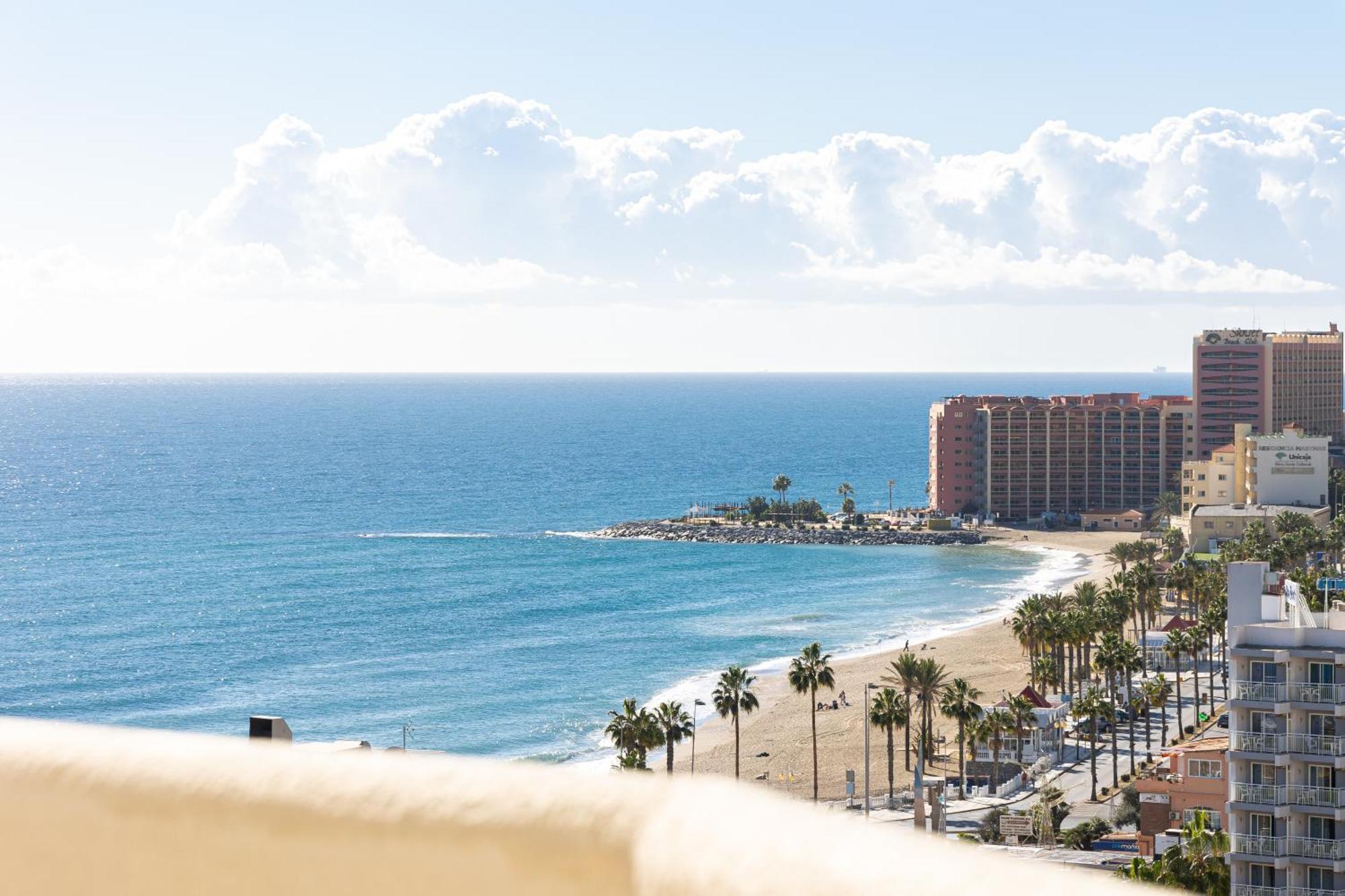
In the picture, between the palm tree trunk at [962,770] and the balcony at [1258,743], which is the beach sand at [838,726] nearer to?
the palm tree trunk at [962,770]

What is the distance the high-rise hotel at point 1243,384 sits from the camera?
155 m

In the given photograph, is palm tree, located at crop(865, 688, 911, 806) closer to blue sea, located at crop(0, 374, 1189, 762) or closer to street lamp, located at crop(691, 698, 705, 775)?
street lamp, located at crop(691, 698, 705, 775)

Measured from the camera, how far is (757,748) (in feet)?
221

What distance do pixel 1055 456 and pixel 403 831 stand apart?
15943 centimetres

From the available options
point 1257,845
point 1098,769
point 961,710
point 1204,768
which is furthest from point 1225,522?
point 1257,845

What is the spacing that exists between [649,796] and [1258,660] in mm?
36737

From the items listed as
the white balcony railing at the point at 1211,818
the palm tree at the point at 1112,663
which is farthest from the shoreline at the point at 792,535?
the white balcony railing at the point at 1211,818

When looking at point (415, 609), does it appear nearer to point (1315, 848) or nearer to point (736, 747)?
point (736, 747)

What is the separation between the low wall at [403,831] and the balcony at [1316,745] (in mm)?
36637

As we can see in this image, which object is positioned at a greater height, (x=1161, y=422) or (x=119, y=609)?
(x=1161, y=422)

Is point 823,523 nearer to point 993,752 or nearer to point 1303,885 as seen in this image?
point 993,752

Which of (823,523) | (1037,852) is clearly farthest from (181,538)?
(1037,852)

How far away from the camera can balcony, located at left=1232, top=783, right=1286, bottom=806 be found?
35.4 m

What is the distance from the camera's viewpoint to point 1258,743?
117ft
